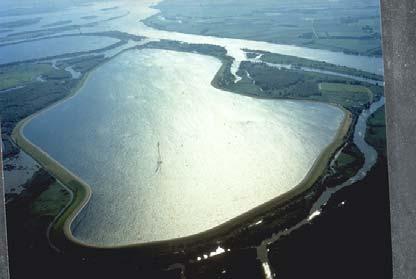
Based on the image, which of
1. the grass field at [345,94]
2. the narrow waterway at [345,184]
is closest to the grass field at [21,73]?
the grass field at [345,94]

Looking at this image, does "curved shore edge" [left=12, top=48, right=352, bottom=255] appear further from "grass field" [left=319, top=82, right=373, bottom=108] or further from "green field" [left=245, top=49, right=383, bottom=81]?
"green field" [left=245, top=49, right=383, bottom=81]

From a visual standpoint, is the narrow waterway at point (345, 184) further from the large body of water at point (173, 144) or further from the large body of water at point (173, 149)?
the large body of water at point (173, 144)

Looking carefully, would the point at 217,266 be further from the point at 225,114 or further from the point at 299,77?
the point at 299,77

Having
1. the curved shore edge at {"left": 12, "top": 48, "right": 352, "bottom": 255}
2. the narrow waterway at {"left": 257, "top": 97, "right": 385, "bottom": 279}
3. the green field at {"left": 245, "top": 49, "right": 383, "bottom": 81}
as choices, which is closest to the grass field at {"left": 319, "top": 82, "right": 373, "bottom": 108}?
the narrow waterway at {"left": 257, "top": 97, "right": 385, "bottom": 279}

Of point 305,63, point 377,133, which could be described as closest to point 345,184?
point 377,133

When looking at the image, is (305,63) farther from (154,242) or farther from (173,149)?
(154,242)
